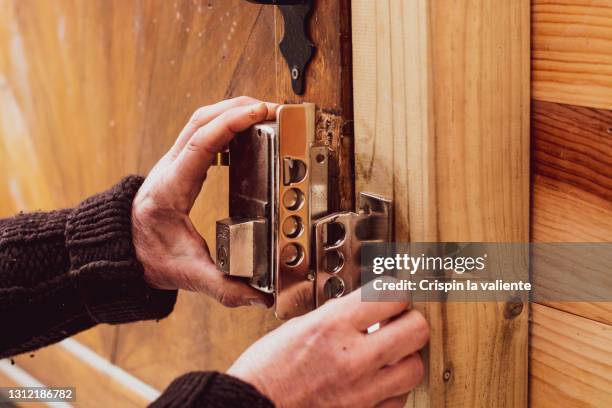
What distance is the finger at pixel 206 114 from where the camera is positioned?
0.75 metres

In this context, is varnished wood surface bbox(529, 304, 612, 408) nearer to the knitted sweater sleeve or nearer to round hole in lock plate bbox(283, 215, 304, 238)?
round hole in lock plate bbox(283, 215, 304, 238)

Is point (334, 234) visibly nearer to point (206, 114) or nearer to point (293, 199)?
point (293, 199)

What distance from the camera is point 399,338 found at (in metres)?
0.66

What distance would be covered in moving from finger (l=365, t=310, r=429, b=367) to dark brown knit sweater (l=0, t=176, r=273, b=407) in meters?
0.28

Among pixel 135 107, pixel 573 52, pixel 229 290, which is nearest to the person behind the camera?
pixel 573 52

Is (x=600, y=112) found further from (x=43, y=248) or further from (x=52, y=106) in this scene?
(x=52, y=106)

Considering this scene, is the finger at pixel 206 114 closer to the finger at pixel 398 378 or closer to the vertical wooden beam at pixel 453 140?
the vertical wooden beam at pixel 453 140

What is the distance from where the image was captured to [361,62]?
26.9 inches

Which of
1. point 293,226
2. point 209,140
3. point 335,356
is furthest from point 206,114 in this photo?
point 335,356

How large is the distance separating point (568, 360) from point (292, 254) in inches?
10.0

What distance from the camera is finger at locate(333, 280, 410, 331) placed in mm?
658

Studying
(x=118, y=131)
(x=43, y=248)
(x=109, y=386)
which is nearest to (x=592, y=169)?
(x=43, y=248)

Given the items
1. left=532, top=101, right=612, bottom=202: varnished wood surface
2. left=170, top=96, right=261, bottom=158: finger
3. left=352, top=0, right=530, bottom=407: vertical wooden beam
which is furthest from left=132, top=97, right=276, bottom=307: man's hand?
left=532, top=101, right=612, bottom=202: varnished wood surface

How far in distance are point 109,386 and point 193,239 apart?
581mm
